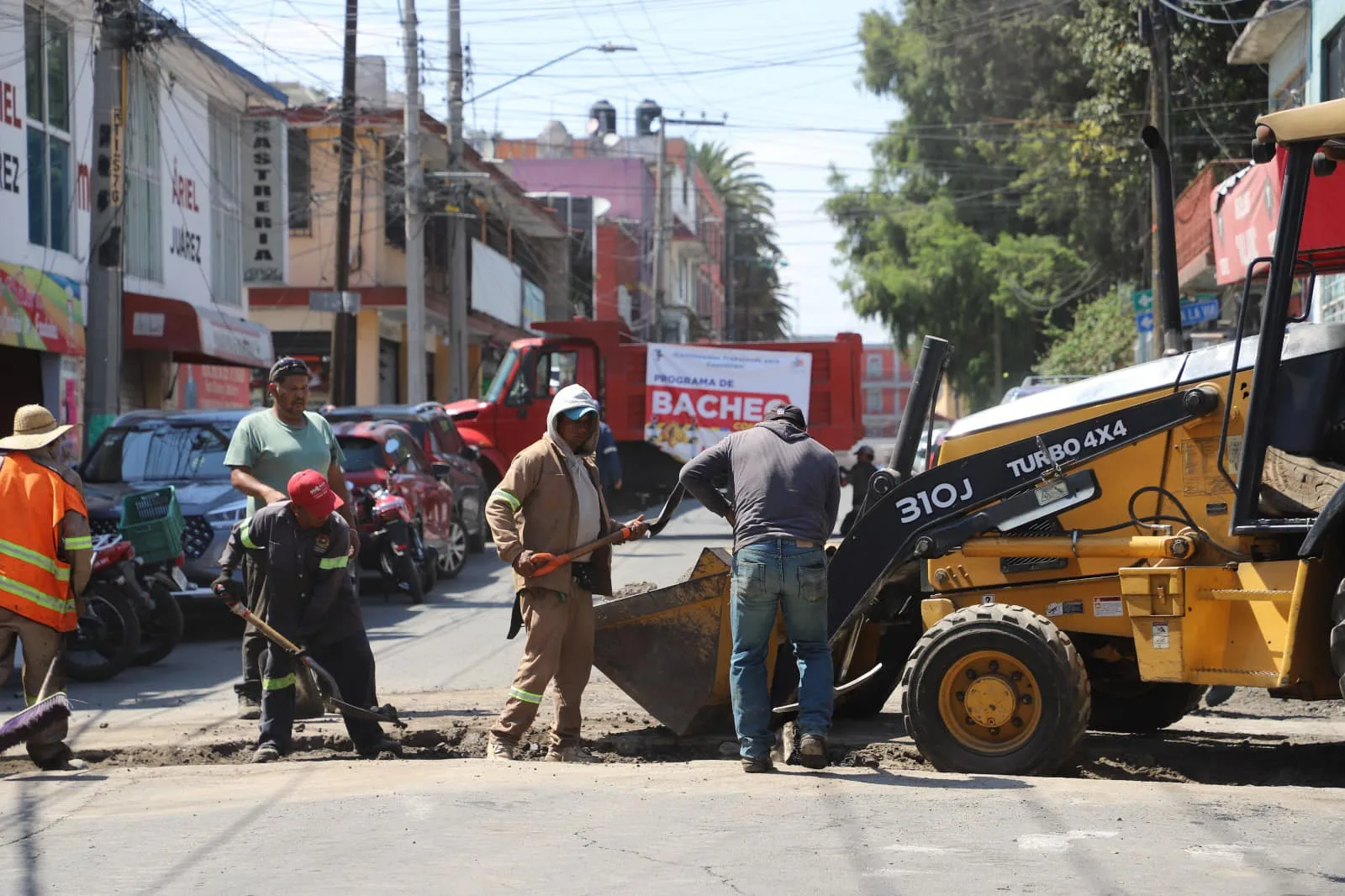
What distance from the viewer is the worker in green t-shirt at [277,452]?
9.34 m

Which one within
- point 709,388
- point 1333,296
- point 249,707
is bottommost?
point 249,707

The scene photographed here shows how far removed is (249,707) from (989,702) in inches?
182

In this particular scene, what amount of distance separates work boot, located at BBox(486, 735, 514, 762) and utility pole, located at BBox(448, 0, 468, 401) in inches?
953

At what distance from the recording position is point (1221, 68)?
97.5ft

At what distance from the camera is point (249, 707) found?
32.4ft

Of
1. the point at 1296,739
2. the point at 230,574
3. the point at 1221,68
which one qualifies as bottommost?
the point at 1296,739

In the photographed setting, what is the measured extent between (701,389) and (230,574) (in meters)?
18.5

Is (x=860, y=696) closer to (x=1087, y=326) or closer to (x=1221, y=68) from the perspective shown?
(x=1221, y=68)

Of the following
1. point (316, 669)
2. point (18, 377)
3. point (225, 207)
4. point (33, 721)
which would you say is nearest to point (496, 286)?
point (225, 207)

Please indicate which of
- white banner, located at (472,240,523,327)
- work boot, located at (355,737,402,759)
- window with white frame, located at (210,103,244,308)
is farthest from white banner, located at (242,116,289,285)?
work boot, located at (355,737,402,759)

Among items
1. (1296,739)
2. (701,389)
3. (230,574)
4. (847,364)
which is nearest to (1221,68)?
(847,364)

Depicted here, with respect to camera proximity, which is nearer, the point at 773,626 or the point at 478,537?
the point at 773,626

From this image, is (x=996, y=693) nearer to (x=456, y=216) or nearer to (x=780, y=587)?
(x=780, y=587)

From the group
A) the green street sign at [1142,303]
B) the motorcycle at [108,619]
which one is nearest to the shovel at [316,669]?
the motorcycle at [108,619]
